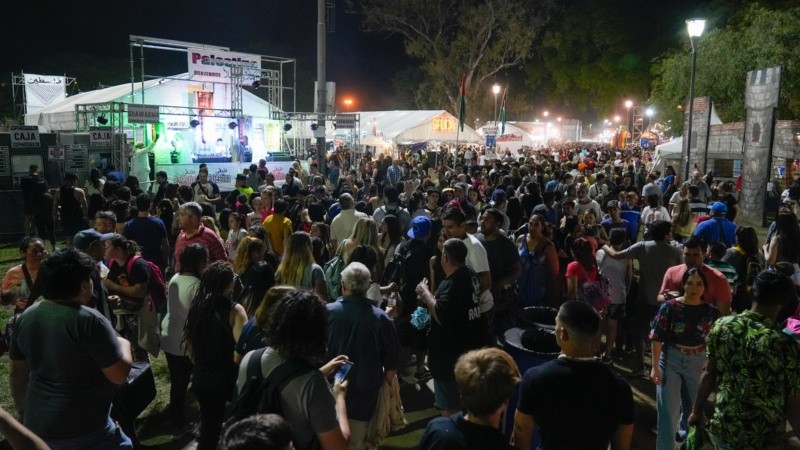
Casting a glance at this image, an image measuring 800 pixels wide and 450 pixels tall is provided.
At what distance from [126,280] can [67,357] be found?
7.70 feet

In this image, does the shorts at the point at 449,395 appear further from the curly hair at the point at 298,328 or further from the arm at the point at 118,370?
the arm at the point at 118,370

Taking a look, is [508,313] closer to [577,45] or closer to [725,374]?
[725,374]

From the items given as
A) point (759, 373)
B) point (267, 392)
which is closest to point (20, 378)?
point (267, 392)

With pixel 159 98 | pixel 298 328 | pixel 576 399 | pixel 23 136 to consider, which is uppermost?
pixel 159 98

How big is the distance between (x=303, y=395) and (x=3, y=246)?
43.3 feet

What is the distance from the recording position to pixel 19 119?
36.6 metres

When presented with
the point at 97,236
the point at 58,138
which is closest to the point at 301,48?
the point at 58,138

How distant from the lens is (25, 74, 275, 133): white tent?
72.4 ft

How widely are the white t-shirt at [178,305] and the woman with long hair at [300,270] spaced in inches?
28.1

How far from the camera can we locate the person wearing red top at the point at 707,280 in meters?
4.66

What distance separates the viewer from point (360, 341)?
147 inches

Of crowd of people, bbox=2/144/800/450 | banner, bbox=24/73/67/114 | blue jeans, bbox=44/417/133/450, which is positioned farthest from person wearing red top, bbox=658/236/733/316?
banner, bbox=24/73/67/114

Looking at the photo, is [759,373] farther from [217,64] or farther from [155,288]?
[217,64]

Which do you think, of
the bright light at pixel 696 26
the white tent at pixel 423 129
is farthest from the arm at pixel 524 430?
the white tent at pixel 423 129
